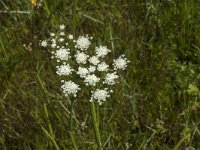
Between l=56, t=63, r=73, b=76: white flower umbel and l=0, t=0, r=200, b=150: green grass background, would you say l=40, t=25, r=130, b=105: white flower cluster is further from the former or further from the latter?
l=0, t=0, r=200, b=150: green grass background

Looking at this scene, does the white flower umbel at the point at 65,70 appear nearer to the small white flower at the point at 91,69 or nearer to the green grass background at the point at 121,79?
the small white flower at the point at 91,69

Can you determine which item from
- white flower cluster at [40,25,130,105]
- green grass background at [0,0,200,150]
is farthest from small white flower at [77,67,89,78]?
green grass background at [0,0,200,150]

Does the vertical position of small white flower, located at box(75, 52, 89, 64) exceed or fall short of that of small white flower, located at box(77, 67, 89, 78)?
it exceeds it

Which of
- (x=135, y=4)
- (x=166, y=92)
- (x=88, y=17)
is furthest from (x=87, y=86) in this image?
(x=135, y=4)

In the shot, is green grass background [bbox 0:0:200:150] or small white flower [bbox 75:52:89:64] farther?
green grass background [bbox 0:0:200:150]

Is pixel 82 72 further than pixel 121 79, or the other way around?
pixel 121 79

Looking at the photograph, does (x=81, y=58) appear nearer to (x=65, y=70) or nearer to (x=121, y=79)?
(x=65, y=70)

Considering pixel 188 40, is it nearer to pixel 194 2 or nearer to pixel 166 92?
pixel 194 2

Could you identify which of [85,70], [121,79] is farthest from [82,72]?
[121,79]

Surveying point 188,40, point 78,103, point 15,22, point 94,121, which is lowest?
point 94,121
